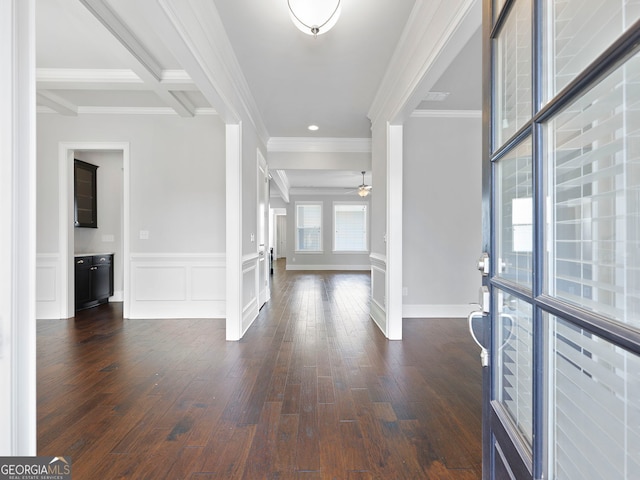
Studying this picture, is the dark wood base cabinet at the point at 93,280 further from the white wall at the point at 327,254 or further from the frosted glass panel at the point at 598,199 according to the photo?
the white wall at the point at 327,254

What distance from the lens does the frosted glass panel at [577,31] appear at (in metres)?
0.52

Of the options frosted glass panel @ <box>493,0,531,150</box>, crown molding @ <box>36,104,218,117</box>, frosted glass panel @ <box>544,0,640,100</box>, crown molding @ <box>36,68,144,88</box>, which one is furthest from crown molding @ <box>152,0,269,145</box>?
frosted glass panel @ <box>544,0,640,100</box>

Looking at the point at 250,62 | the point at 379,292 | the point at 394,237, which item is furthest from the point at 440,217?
the point at 250,62

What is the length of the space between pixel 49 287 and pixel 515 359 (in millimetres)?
5324

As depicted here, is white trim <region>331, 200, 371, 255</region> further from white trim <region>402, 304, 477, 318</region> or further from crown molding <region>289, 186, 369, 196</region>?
white trim <region>402, 304, 477, 318</region>

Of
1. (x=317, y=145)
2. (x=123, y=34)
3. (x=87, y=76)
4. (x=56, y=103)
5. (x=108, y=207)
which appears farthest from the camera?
(x=317, y=145)

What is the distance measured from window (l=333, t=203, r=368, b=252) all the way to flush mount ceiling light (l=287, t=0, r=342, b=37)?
8900 millimetres

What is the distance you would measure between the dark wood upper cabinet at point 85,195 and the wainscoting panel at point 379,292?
4311 millimetres

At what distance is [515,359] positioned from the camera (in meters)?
0.91

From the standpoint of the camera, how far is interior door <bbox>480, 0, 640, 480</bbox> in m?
0.52

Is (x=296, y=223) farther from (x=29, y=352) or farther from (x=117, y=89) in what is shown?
(x=29, y=352)

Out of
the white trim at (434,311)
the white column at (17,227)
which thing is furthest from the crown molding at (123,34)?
the white trim at (434,311)

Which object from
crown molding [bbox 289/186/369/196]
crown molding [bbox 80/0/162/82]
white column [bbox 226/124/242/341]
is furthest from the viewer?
crown molding [bbox 289/186/369/196]
